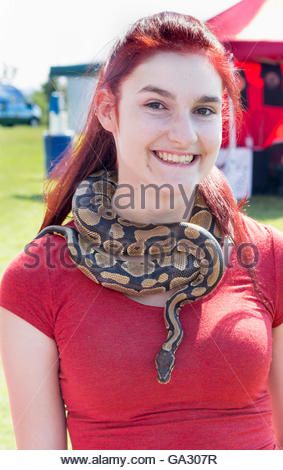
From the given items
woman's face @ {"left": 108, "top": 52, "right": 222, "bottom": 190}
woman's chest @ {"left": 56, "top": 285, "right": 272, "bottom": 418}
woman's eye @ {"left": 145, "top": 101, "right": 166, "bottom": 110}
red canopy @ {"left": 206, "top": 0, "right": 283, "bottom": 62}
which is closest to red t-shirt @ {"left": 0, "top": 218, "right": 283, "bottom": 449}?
woman's chest @ {"left": 56, "top": 285, "right": 272, "bottom": 418}

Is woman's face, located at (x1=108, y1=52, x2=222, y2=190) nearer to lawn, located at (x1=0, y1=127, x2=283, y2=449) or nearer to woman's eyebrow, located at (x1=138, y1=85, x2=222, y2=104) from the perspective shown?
woman's eyebrow, located at (x1=138, y1=85, x2=222, y2=104)

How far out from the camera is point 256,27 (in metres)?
9.04

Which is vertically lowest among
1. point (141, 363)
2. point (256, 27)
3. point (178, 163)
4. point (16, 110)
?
point (141, 363)

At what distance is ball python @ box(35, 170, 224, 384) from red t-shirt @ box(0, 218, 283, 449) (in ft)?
0.13

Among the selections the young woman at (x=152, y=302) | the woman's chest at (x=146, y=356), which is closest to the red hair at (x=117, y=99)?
the young woman at (x=152, y=302)

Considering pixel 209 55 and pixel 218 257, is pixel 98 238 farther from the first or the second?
pixel 209 55

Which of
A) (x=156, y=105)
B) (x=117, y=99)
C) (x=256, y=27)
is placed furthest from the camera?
(x=256, y=27)

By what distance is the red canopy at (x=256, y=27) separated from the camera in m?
8.74

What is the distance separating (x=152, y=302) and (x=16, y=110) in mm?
26999

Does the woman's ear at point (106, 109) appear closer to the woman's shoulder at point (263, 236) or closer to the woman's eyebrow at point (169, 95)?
the woman's eyebrow at point (169, 95)

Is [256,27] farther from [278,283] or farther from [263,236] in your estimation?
[278,283]

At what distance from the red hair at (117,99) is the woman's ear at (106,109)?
0.02m

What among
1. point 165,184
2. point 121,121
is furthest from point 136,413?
point 121,121

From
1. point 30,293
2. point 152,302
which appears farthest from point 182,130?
point 30,293
